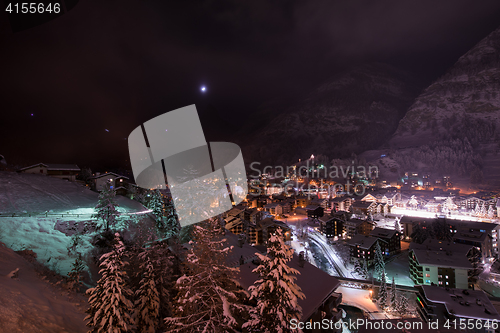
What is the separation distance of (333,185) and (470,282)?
46.1m

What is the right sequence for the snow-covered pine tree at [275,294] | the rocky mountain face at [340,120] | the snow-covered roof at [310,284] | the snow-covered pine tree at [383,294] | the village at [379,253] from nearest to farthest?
the snow-covered pine tree at [275,294] → the snow-covered roof at [310,284] → the village at [379,253] → the snow-covered pine tree at [383,294] → the rocky mountain face at [340,120]

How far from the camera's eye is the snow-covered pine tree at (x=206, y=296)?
4992 millimetres

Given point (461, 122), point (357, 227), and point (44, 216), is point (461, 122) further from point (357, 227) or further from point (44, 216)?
point (44, 216)

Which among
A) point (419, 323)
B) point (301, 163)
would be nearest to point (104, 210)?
point (419, 323)

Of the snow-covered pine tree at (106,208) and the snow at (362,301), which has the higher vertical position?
the snow-covered pine tree at (106,208)

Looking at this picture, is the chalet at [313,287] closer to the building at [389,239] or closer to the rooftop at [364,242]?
the rooftop at [364,242]

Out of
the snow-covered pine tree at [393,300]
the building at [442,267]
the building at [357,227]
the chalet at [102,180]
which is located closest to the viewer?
the snow-covered pine tree at [393,300]

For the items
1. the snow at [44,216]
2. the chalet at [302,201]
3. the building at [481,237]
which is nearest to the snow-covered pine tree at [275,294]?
the snow at [44,216]

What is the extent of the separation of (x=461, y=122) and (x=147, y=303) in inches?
4699

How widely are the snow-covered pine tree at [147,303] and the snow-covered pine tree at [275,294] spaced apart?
4523 mm

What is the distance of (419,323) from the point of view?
360 inches

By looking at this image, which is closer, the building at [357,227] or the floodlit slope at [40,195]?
the floodlit slope at [40,195]

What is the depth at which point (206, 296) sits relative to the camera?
528 cm

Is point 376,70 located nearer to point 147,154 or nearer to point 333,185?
point 333,185
